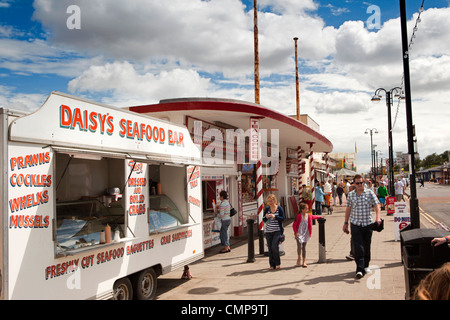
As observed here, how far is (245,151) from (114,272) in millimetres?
10006

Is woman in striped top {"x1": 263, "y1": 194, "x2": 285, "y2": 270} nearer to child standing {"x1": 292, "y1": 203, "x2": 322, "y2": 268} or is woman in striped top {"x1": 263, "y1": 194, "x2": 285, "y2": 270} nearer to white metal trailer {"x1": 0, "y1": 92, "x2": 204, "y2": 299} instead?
child standing {"x1": 292, "y1": 203, "x2": 322, "y2": 268}

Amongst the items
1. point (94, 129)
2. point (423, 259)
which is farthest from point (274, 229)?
point (94, 129)

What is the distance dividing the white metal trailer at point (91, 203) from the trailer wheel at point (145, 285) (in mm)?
16

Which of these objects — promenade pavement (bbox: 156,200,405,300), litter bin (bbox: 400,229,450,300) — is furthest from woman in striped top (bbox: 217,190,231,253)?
litter bin (bbox: 400,229,450,300)

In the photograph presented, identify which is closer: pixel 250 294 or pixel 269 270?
pixel 250 294

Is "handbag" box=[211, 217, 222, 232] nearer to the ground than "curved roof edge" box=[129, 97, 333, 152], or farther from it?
nearer to the ground

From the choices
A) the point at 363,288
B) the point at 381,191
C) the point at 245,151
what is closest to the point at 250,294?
the point at 363,288

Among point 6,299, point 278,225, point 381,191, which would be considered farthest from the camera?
point 381,191

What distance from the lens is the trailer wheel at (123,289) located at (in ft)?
19.5

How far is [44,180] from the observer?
4.63m

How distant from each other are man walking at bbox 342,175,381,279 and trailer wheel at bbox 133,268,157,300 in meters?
3.64

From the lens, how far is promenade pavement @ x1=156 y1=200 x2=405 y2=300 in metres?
6.80

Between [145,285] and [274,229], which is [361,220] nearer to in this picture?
[274,229]
